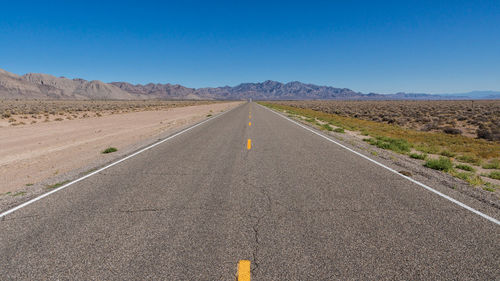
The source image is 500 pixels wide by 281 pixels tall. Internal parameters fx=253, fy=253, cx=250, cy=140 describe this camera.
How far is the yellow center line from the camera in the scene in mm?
2629

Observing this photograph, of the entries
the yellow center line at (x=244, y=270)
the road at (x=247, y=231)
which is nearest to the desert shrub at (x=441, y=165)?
the road at (x=247, y=231)

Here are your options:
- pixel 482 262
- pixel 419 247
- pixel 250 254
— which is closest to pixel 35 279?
pixel 250 254

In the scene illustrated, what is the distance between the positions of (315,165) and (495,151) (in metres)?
8.58

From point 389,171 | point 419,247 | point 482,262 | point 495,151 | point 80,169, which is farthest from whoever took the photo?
point 495,151

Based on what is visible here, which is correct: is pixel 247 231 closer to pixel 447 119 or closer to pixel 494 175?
pixel 494 175

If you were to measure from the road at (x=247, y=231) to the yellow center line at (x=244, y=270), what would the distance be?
7 centimetres

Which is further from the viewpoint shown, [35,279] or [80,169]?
[80,169]

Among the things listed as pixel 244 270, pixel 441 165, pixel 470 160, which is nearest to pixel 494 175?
pixel 441 165

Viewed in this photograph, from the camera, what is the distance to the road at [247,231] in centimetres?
280

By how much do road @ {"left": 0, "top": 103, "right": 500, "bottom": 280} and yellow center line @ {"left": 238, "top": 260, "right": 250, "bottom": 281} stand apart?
68mm

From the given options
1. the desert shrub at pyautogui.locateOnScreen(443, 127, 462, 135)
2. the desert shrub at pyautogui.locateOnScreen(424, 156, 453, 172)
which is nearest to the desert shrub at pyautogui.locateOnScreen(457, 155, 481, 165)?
the desert shrub at pyautogui.locateOnScreen(424, 156, 453, 172)

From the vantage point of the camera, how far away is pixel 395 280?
2.63 metres

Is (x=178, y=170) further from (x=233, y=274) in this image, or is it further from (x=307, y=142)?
(x=307, y=142)

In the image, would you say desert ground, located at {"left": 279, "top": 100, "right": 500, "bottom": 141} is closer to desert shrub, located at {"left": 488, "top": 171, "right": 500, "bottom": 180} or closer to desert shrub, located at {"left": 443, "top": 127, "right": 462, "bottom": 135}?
desert shrub, located at {"left": 443, "top": 127, "right": 462, "bottom": 135}
